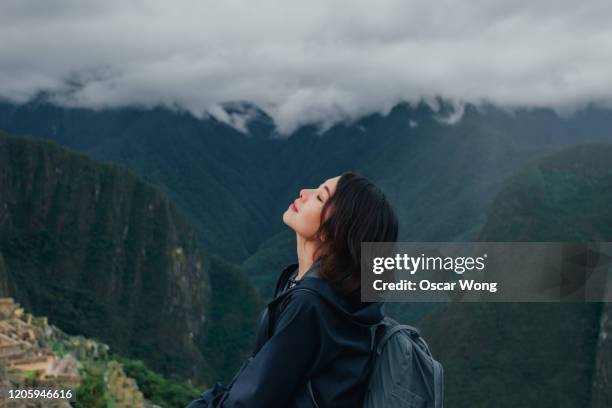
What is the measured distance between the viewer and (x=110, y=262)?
112188mm

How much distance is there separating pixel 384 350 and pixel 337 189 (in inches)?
32.9

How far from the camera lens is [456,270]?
5.35 meters

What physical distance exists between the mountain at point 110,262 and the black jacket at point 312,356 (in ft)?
287

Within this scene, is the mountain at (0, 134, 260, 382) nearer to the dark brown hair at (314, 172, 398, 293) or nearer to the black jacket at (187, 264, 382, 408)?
the dark brown hair at (314, 172, 398, 293)

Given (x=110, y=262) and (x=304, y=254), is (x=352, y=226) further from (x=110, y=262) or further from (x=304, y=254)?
(x=110, y=262)

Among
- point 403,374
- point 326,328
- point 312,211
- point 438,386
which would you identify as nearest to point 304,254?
point 312,211

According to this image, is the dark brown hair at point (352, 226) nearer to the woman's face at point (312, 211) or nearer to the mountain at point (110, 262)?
the woman's face at point (312, 211)

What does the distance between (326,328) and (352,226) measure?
0.55 m

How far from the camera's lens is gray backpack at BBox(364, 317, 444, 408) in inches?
123

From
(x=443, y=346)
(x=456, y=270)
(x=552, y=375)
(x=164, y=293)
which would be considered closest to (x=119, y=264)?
(x=164, y=293)

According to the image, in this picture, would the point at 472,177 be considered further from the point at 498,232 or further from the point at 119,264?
the point at 119,264

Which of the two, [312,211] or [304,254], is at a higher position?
[312,211]

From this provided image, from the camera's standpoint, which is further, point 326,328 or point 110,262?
point 110,262

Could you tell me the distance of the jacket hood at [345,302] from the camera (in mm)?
3246
